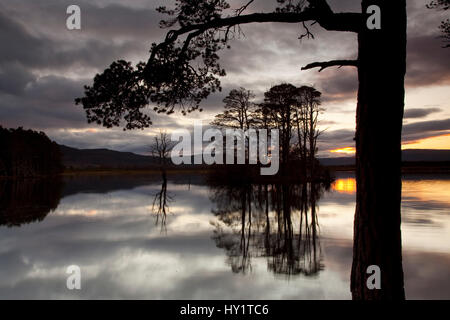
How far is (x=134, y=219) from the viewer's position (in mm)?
15195

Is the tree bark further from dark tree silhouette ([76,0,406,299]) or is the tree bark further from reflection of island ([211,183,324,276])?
reflection of island ([211,183,324,276])

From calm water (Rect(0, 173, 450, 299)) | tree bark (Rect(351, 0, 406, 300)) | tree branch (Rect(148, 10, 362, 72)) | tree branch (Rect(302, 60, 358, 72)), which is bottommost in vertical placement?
calm water (Rect(0, 173, 450, 299))

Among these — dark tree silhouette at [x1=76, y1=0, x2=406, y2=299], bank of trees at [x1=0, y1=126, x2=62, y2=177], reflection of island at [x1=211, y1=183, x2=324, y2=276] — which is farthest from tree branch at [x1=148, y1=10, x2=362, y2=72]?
bank of trees at [x1=0, y1=126, x2=62, y2=177]

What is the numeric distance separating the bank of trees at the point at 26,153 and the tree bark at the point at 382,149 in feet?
274

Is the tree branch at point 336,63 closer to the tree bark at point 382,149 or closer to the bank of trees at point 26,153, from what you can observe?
the tree bark at point 382,149

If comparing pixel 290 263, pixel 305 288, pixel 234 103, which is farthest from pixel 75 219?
pixel 234 103

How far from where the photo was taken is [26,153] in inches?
3022

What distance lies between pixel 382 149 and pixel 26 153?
86.8 m

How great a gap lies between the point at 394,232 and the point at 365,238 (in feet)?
1.06

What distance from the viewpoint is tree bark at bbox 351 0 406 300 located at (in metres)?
3.83

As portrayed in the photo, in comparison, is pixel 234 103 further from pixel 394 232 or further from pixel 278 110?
pixel 394 232

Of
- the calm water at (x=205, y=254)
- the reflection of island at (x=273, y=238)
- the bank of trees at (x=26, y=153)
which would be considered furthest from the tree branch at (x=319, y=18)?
the bank of trees at (x=26, y=153)

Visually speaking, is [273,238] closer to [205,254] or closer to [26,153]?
[205,254]

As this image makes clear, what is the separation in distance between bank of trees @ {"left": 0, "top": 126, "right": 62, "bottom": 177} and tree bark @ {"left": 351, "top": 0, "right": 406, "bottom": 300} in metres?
83.4
